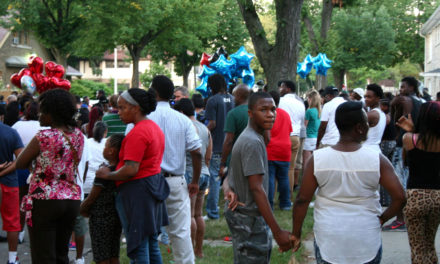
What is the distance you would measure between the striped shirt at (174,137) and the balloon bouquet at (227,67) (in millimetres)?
6589

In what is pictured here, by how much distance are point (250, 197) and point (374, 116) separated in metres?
4.35

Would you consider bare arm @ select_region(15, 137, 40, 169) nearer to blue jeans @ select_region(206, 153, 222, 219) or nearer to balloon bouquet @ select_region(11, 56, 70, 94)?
blue jeans @ select_region(206, 153, 222, 219)

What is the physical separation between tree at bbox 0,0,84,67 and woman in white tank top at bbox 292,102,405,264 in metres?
24.0

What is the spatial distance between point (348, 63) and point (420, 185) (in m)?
31.0

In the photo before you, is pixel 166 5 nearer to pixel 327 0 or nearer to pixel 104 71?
pixel 327 0

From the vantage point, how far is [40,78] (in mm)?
9695

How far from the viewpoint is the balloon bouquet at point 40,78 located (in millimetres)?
9267

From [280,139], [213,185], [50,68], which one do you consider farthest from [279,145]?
[50,68]

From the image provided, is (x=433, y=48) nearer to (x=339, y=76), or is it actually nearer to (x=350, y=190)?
(x=339, y=76)

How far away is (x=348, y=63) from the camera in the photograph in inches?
1378

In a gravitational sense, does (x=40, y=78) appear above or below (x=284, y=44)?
below

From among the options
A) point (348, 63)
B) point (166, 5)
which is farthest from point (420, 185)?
point (348, 63)

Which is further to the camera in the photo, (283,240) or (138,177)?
(138,177)

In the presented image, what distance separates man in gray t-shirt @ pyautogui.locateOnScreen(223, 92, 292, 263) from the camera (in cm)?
383
